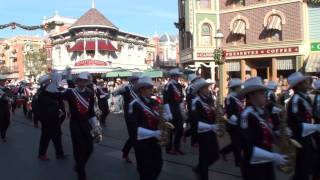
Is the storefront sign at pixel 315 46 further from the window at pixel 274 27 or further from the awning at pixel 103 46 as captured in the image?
the awning at pixel 103 46

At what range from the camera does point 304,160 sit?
6293mm

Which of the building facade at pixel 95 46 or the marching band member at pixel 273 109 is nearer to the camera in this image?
the marching band member at pixel 273 109

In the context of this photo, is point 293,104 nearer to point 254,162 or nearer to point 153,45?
point 254,162

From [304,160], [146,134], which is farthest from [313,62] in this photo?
[146,134]

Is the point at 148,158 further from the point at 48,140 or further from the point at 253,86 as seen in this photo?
the point at 48,140

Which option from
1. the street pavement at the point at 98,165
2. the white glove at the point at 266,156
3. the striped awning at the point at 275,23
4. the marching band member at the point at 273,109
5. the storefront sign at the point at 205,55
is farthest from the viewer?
the storefront sign at the point at 205,55

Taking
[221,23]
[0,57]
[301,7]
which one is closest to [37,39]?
[0,57]

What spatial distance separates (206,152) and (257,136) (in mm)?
2093

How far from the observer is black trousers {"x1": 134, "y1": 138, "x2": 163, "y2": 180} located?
6.48 metres

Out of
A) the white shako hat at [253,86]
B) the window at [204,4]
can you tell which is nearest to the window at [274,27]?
the window at [204,4]

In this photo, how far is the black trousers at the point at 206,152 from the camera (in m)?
7.06

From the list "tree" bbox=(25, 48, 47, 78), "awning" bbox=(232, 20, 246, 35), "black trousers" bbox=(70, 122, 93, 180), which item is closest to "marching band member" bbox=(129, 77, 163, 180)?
"black trousers" bbox=(70, 122, 93, 180)

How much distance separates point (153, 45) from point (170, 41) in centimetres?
1224

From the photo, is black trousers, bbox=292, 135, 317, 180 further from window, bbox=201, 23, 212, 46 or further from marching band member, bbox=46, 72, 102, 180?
window, bbox=201, 23, 212, 46
